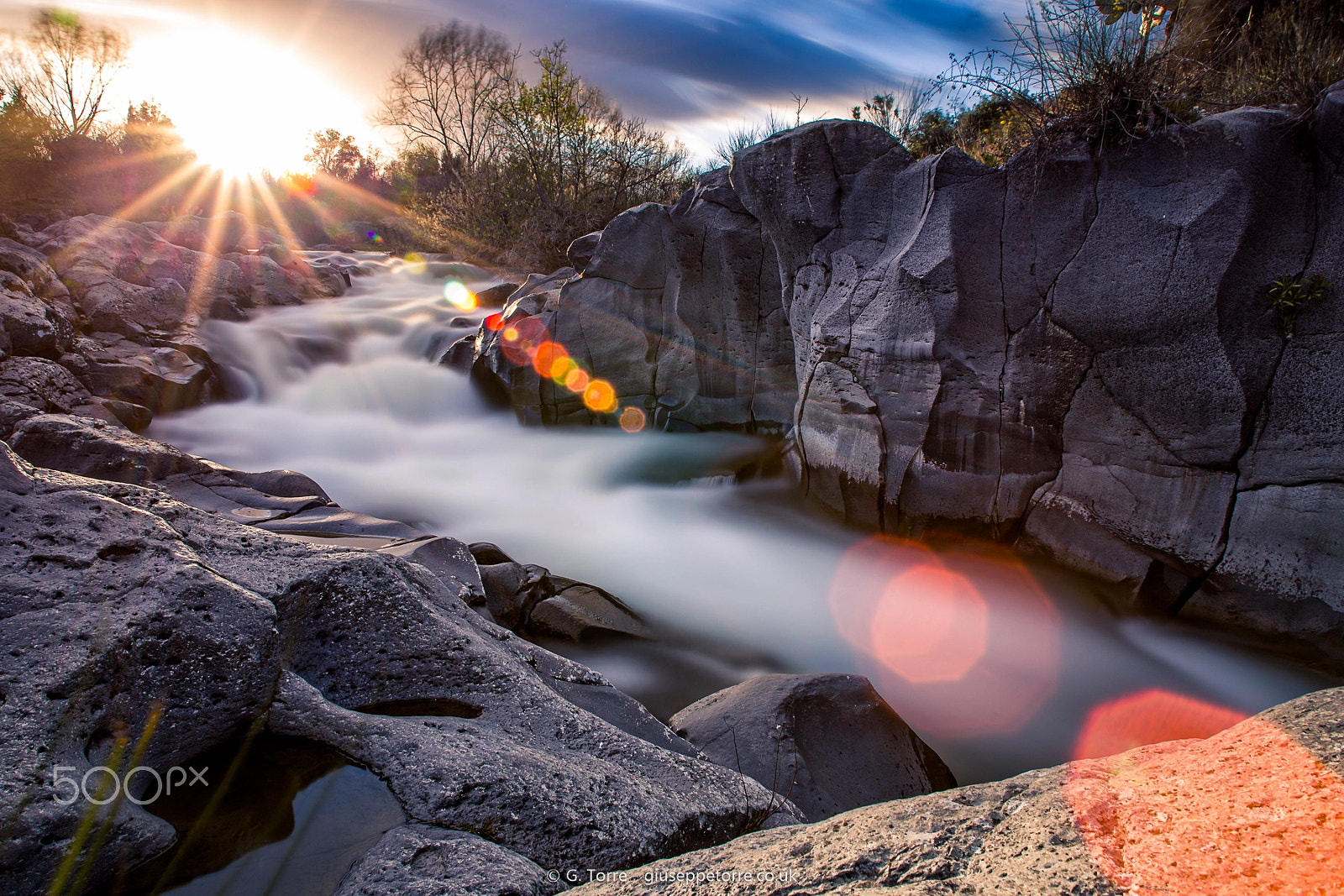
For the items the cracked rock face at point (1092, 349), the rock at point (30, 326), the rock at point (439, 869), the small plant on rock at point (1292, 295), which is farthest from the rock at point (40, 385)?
the small plant on rock at point (1292, 295)

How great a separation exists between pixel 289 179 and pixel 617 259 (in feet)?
96.2

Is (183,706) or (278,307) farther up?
(278,307)

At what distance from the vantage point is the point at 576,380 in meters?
9.01

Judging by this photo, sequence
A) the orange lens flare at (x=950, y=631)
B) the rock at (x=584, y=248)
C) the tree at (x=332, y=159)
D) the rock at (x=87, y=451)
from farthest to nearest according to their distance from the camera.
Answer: the tree at (x=332, y=159) < the rock at (x=584, y=248) < the rock at (x=87, y=451) < the orange lens flare at (x=950, y=631)

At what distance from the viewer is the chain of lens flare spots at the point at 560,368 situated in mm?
8930

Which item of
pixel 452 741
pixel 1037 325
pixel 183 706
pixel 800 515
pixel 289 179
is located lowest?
pixel 800 515

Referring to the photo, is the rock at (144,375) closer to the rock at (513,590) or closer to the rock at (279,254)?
the rock at (279,254)

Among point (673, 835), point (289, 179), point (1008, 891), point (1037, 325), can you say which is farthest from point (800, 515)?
point (289, 179)

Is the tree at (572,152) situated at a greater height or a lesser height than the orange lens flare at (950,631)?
greater

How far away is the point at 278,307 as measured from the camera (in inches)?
485

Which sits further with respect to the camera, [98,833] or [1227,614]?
[1227,614]

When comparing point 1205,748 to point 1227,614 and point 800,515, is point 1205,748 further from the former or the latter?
point 800,515

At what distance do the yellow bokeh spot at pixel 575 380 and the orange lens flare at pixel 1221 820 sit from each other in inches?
316

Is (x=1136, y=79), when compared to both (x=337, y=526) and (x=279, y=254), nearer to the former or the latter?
(x=337, y=526)
